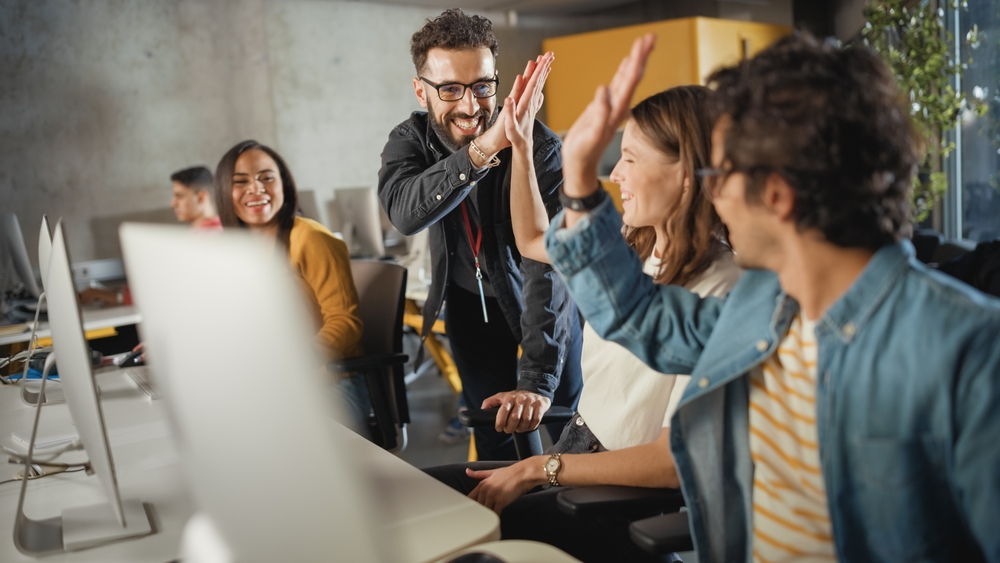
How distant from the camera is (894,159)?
2.84ft

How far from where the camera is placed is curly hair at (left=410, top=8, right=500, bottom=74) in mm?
1958

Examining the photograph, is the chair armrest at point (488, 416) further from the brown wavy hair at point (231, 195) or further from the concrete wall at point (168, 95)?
the concrete wall at point (168, 95)

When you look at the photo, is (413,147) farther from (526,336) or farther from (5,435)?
(5,435)

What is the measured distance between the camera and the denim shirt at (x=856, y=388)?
0.80 m

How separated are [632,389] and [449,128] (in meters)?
1.00

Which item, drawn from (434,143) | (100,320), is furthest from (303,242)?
(100,320)

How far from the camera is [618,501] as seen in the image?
1.15m

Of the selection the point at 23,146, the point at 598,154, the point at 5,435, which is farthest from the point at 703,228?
the point at 23,146

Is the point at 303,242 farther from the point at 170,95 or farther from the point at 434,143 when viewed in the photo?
the point at 170,95

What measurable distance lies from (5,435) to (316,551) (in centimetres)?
145

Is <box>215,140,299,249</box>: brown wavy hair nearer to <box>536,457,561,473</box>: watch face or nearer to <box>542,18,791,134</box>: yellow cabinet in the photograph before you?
<box>536,457,561,473</box>: watch face

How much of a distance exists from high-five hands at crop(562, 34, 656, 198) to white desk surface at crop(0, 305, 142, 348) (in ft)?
8.81

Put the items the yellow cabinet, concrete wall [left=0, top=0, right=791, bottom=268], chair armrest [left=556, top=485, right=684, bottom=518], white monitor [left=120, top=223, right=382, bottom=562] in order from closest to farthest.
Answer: white monitor [left=120, top=223, right=382, bottom=562]
chair armrest [left=556, top=485, right=684, bottom=518]
concrete wall [left=0, top=0, right=791, bottom=268]
the yellow cabinet

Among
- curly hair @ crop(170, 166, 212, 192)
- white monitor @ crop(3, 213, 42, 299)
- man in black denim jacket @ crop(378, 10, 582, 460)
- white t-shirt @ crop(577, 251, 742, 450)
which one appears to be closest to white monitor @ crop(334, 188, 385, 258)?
curly hair @ crop(170, 166, 212, 192)
